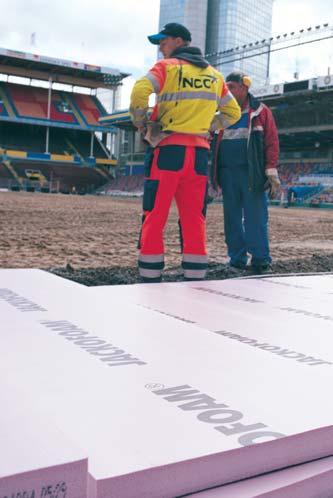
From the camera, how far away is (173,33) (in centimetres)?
338

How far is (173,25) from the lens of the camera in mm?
3420

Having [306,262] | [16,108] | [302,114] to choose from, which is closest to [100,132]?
[16,108]

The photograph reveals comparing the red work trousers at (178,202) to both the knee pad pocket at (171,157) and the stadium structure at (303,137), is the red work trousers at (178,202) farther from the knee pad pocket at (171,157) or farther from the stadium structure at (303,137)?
the stadium structure at (303,137)

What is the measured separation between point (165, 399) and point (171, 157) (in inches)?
85.4

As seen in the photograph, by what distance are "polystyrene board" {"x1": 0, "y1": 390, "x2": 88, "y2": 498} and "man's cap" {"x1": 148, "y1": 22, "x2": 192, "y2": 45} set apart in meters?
2.90

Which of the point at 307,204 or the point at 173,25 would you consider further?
the point at 307,204

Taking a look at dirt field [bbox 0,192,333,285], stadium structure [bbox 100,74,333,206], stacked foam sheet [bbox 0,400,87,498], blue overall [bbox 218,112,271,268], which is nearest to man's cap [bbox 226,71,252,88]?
blue overall [bbox 218,112,271,268]

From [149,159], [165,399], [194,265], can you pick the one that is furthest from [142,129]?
[165,399]

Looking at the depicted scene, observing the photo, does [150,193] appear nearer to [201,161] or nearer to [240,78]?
[201,161]

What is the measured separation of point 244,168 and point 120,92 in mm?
48110

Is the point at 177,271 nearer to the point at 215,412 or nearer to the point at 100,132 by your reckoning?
the point at 215,412

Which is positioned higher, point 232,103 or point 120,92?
point 120,92

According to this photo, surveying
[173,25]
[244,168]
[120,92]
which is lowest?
[244,168]

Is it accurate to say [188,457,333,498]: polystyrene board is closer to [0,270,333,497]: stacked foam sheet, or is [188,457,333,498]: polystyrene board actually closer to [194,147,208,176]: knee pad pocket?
[0,270,333,497]: stacked foam sheet
